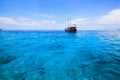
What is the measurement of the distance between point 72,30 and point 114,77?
5900 cm

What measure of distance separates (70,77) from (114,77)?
2.87 m

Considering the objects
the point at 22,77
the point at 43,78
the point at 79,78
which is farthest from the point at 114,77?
the point at 22,77

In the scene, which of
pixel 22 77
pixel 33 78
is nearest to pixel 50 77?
pixel 33 78

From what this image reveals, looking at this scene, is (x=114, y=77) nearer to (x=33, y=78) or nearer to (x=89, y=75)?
(x=89, y=75)

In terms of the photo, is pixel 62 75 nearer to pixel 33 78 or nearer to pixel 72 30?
pixel 33 78

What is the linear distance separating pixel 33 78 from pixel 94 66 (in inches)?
200

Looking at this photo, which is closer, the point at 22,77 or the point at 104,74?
the point at 22,77

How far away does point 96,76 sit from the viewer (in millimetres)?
6633

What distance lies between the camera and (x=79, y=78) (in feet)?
21.0

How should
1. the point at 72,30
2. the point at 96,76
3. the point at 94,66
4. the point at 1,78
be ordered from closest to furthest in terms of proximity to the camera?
1. the point at 1,78
2. the point at 96,76
3. the point at 94,66
4. the point at 72,30

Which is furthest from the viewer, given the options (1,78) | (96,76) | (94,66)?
(94,66)

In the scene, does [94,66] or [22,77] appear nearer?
[22,77]

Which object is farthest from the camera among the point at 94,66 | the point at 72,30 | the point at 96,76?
the point at 72,30

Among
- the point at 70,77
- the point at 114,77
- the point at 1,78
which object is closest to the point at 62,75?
the point at 70,77
